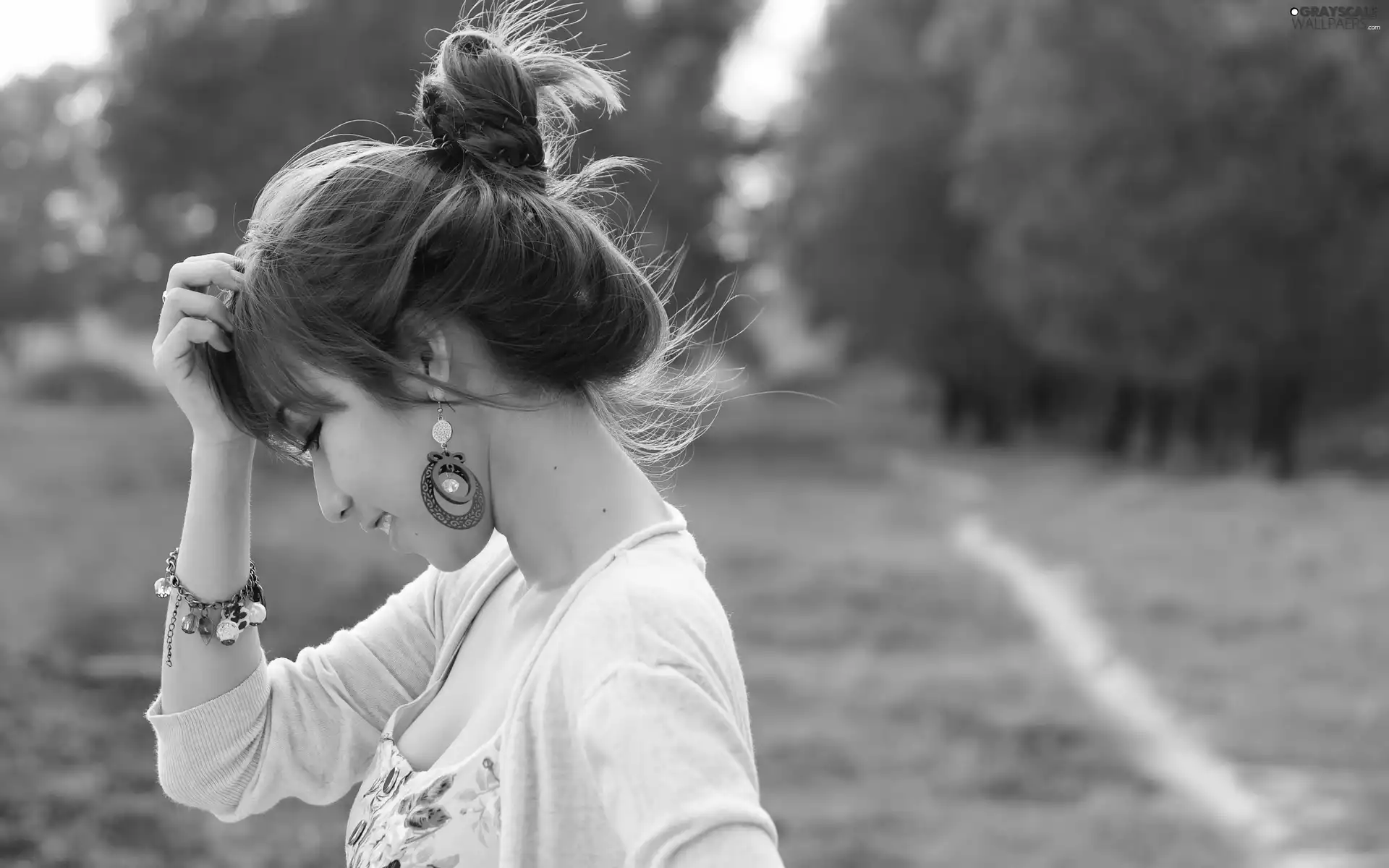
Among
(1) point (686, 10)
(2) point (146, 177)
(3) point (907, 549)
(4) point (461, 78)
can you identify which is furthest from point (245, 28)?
(4) point (461, 78)

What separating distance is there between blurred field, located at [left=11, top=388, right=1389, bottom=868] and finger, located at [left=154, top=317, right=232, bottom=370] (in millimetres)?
3291

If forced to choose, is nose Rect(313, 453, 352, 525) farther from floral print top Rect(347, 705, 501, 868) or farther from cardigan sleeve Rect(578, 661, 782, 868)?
cardigan sleeve Rect(578, 661, 782, 868)

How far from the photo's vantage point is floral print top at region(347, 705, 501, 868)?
1.65 meters

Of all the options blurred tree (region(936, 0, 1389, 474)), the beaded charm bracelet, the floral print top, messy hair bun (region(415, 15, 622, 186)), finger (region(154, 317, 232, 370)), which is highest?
blurred tree (region(936, 0, 1389, 474))

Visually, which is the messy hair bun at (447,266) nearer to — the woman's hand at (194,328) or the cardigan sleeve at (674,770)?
the woman's hand at (194,328)

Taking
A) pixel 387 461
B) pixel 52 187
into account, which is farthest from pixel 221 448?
pixel 52 187

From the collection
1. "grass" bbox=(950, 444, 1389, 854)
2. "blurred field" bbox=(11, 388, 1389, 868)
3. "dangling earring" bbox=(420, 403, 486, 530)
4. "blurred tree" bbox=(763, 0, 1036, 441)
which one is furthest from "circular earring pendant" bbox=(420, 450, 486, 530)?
"blurred tree" bbox=(763, 0, 1036, 441)

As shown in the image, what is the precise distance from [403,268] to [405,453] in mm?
206

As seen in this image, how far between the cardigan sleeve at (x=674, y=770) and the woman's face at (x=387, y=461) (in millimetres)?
341

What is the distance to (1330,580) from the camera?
1100 centimetres

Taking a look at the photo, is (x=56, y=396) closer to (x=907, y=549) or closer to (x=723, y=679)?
(x=907, y=549)

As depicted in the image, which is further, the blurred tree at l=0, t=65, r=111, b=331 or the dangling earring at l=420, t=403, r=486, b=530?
the blurred tree at l=0, t=65, r=111, b=331

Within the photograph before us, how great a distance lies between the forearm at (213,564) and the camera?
1.83m

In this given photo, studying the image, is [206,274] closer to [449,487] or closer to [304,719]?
[449,487]
